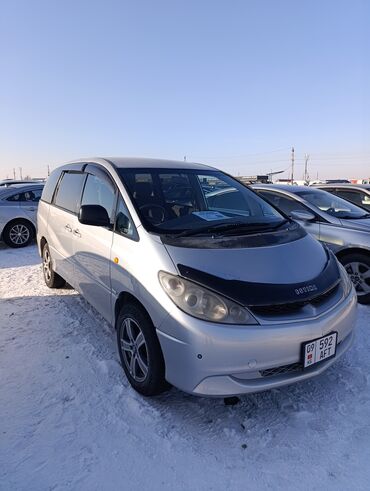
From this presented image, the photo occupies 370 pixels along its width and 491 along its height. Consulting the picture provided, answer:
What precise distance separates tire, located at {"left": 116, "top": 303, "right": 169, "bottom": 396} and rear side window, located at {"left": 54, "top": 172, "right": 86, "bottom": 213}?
1.64 meters

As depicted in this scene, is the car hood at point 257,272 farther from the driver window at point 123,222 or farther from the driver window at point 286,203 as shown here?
the driver window at point 286,203

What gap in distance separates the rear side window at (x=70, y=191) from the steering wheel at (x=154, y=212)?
1.21 m

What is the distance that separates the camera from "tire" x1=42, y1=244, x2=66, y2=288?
4926 millimetres

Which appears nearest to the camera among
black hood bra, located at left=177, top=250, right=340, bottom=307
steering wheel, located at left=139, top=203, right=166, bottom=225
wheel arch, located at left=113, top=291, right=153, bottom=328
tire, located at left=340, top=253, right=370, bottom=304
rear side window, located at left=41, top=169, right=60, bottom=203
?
black hood bra, located at left=177, top=250, right=340, bottom=307

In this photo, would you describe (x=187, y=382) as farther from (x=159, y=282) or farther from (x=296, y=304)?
(x=296, y=304)

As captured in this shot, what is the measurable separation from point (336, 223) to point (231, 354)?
3297mm

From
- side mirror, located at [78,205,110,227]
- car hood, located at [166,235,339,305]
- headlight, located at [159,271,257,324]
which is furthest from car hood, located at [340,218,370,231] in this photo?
side mirror, located at [78,205,110,227]

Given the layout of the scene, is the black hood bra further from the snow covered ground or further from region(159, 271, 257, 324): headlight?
the snow covered ground

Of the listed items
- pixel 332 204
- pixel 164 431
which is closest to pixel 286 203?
pixel 332 204

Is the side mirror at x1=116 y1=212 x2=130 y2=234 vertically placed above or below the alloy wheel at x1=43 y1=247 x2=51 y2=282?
above

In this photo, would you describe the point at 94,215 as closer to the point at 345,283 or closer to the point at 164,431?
the point at 164,431

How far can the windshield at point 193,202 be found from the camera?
2908mm

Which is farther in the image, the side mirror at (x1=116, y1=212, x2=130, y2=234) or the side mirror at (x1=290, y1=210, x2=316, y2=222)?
the side mirror at (x1=290, y1=210, x2=316, y2=222)

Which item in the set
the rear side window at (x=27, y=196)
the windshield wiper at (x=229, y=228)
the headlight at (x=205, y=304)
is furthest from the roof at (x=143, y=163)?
the rear side window at (x=27, y=196)
